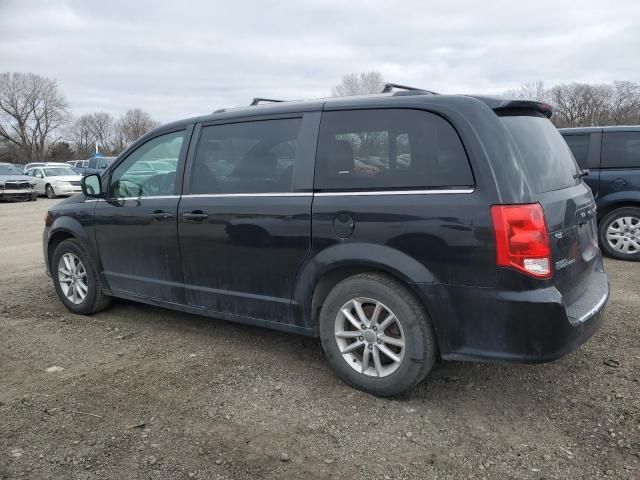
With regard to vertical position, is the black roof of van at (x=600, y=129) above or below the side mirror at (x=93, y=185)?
above

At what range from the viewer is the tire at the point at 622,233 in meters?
7.10

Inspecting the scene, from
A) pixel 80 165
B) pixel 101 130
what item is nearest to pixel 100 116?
pixel 101 130

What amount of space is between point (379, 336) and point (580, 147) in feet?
18.4

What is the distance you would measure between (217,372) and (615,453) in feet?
8.08

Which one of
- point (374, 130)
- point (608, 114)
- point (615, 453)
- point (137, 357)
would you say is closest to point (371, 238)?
point (374, 130)

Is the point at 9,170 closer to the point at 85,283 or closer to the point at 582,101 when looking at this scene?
the point at 85,283

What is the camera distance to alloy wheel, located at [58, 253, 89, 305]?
5070 mm

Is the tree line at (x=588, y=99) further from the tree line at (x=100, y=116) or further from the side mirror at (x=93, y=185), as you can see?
the side mirror at (x=93, y=185)

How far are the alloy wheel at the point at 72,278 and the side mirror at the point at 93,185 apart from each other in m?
0.67

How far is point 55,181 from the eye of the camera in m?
23.8

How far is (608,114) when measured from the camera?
65312 mm

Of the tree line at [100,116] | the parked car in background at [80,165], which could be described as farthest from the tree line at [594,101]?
the parked car in background at [80,165]

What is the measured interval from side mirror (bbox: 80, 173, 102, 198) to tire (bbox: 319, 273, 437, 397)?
8.51ft

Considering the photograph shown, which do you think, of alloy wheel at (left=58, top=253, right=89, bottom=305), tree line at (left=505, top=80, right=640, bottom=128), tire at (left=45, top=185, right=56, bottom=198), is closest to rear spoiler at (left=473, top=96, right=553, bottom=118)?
alloy wheel at (left=58, top=253, right=89, bottom=305)
